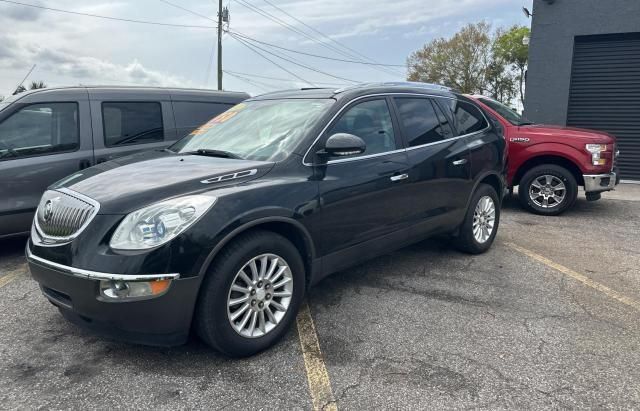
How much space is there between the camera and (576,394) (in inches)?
106

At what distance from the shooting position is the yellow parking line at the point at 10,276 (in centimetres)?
441

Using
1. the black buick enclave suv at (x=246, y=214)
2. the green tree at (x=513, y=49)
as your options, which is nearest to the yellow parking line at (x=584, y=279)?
the black buick enclave suv at (x=246, y=214)

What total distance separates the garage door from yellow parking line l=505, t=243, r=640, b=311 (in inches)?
289

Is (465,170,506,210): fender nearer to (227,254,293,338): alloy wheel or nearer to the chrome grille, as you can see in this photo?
(227,254,293,338): alloy wheel

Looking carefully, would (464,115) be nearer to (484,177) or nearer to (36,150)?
(484,177)

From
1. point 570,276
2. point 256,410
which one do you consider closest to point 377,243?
point 256,410

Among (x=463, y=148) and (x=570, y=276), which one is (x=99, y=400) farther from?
(x=570, y=276)

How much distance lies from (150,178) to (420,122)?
251 centimetres

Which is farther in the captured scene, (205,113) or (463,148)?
(205,113)

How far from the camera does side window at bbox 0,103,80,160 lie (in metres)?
4.91

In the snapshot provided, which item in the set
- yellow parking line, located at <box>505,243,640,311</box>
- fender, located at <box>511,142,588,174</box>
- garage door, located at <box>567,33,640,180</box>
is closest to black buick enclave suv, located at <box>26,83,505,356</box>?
yellow parking line, located at <box>505,243,640,311</box>

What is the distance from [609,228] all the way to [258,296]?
5.95 m

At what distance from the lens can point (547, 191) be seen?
7.62 meters

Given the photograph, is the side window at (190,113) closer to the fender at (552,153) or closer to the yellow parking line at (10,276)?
the yellow parking line at (10,276)
